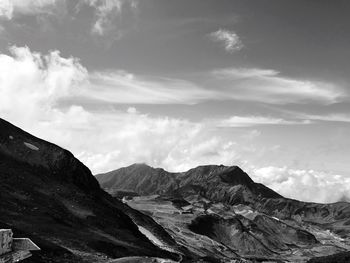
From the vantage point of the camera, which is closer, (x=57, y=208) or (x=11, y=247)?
(x=11, y=247)

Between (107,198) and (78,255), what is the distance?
104672 mm

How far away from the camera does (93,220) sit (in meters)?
132

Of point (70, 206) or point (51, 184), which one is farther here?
point (51, 184)

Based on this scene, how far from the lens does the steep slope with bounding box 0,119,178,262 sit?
9400 cm

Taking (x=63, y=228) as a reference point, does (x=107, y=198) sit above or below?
above

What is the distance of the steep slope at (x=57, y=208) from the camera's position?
94.0m

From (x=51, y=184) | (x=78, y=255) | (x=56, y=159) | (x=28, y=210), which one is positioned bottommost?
(x=78, y=255)

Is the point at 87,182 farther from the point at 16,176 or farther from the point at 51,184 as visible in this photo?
the point at 16,176

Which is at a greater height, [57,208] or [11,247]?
[57,208]

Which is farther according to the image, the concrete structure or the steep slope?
the steep slope

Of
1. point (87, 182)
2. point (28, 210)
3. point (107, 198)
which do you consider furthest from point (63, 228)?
point (107, 198)

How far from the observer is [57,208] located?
126 meters

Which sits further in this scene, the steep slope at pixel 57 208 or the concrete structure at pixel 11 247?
the steep slope at pixel 57 208

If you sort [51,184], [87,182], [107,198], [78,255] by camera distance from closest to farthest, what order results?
[78,255] → [51,184] → [87,182] → [107,198]
